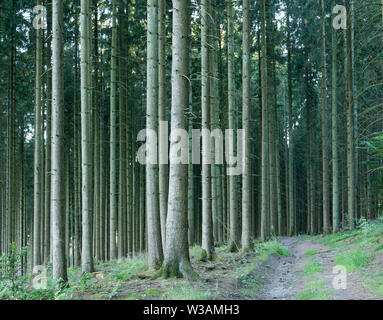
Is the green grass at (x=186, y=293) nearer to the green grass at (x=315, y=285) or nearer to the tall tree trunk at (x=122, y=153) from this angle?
the green grass at (x=315, y=285)

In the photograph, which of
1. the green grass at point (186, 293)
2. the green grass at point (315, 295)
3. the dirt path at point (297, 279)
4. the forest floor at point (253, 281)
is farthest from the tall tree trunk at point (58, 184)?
the green grass at point (315, 295)

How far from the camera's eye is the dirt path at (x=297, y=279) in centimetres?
784

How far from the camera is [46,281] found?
8.20 m

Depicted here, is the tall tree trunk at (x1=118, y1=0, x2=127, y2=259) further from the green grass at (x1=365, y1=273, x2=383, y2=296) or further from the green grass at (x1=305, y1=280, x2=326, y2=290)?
the green grass at (x1=365, y1=273, x2=383, y2=296)

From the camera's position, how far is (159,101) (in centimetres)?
1177

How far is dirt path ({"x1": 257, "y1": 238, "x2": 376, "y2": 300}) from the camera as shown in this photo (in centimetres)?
784

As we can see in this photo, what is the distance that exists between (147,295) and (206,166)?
535 cm

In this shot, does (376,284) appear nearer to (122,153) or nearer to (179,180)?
(179,180)

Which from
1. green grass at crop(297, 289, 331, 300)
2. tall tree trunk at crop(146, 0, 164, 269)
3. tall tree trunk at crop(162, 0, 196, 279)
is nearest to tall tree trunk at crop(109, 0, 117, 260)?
tall tree trunk at crop(146, 0, 164, 269)

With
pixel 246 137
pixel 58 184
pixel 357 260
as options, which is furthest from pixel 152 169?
pixel 357 260

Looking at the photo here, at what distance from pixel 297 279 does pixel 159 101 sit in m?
6.22
